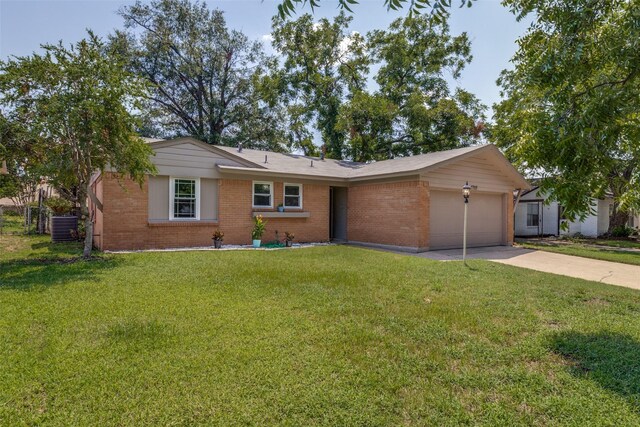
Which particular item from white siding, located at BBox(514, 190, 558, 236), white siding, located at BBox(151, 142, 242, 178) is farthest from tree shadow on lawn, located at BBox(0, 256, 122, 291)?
white siding, located at BBox(514, 190, 558, 236)

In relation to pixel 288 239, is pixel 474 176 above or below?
above

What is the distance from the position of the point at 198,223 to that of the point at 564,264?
11.7m

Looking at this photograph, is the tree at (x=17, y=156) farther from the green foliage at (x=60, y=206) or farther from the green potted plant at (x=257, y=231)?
the green potted plant at (x=257, y=231)

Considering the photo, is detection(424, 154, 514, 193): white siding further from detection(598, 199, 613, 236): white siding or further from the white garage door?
detection(598, 199, 613, 236): white siding

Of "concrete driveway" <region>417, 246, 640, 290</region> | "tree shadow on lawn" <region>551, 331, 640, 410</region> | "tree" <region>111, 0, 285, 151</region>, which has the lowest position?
"tree shadow on lawn" <region>551, 331, 640, 410</region>

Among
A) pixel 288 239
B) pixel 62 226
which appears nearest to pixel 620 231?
pixel 288 239

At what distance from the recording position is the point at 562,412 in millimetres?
2891

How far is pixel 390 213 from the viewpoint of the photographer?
44.1 ft

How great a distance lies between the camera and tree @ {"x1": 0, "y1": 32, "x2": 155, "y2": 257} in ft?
27.5

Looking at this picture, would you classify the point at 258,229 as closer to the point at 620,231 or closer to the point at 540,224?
the point at 540,224

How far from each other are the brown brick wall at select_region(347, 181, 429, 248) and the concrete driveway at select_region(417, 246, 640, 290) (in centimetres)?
102

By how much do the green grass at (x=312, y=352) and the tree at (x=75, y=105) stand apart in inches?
135

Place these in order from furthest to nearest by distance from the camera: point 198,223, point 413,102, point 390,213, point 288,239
A: 1. point 413,102
2. point 288,239
3. point 390,213
4. point 198,223

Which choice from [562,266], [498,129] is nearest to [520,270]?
[562,266]
